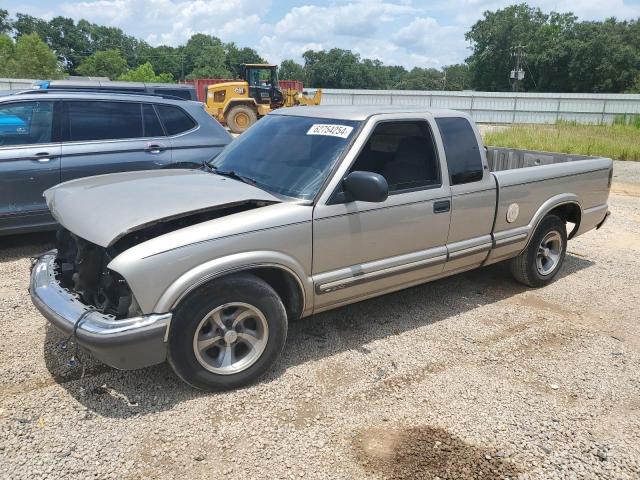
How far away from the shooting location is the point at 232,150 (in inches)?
181

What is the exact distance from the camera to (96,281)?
3404 mm

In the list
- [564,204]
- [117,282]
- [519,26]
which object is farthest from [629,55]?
[117,282]

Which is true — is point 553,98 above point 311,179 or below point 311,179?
above

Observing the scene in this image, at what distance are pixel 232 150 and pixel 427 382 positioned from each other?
250cm

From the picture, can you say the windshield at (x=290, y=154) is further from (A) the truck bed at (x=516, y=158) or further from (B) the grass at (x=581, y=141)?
(B) the grass at (x=581, y=141)

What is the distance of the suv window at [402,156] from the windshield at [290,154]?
0.69 feet

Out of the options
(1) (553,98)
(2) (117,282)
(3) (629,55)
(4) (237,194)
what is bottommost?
(2) (117,282)

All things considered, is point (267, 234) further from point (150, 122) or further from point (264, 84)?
point (264, 84)

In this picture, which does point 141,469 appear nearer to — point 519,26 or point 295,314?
point 295,314

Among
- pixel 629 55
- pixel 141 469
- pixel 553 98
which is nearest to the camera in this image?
pixel 141 469

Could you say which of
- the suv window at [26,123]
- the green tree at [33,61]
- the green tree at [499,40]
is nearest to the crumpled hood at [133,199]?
the suv window at [26,123]

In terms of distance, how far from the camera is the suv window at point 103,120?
6.14m

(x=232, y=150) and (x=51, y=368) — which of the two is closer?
(x=51, y=368)

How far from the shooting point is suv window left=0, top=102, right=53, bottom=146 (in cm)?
580
